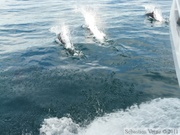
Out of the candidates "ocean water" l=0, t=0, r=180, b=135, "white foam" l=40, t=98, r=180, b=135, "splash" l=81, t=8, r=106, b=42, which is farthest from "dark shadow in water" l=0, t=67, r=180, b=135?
"splash" l=81, t=8, r=106, b=42

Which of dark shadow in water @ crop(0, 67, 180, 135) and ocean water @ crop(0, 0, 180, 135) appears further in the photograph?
dark shadow in water @ crop(0, 67, 180, 135)

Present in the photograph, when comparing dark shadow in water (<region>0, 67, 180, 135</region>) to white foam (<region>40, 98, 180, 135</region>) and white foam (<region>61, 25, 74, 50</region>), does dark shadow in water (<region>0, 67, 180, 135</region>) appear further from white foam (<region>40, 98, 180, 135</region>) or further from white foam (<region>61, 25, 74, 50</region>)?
white foam (<region>61, 25, 74, 50</region>)

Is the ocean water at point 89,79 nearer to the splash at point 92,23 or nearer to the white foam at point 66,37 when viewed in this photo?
the splash at point 92,23

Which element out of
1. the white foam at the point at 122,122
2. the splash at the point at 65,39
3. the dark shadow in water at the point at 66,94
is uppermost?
the splash at the point at 65,39

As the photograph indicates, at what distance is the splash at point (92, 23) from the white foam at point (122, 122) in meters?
7.93

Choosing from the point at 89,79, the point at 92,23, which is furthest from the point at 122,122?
the point at 92,23

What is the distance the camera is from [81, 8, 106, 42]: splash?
17.5m

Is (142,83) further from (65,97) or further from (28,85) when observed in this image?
(28,85)

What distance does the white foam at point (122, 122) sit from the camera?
8492 mm

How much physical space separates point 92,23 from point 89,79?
368 inches

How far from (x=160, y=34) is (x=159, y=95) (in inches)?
316

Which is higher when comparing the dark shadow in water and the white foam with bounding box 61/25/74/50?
the white foam with bounding box 61/25/74/50

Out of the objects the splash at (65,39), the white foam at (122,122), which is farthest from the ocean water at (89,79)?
the splash at (65,39)

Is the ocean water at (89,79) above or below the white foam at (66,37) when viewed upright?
below
